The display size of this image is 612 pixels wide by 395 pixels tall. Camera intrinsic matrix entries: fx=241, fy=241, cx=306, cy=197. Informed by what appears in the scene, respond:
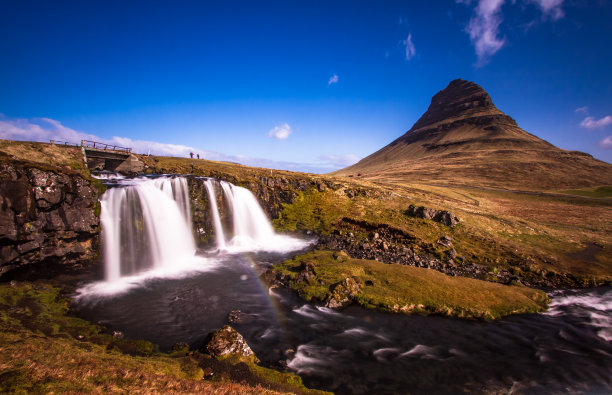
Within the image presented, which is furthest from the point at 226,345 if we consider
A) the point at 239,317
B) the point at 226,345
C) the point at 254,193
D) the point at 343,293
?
the point at 254,193

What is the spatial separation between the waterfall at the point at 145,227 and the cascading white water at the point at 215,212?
3.37 meters

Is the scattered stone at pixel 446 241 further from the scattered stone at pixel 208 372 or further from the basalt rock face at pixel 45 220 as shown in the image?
the basalt rock face at pixel 45 220

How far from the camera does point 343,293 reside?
19.4 meters

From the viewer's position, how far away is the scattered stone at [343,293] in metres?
18.7

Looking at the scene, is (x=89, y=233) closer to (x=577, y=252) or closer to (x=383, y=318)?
(x=383, y=318)

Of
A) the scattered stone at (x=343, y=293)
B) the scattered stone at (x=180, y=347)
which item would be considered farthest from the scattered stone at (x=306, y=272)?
the scattered stone at (x=180, y=347)

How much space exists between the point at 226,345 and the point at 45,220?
825 inches

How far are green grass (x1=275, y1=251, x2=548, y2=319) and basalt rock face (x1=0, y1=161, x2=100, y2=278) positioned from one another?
19.7 m

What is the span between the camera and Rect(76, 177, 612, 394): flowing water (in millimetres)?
12367

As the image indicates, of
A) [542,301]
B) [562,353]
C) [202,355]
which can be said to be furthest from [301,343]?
[542,301]

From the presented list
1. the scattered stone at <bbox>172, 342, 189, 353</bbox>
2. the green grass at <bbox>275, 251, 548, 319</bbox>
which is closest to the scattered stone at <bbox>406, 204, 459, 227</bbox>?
the green grass at <bbox>275, 251, 548, 319</bbox>

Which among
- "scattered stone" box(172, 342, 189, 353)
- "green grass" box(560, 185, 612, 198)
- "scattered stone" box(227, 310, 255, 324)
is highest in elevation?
"green grass" box(560, 185, 612, 198)

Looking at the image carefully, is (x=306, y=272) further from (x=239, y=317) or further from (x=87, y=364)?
(x=87, y=364)

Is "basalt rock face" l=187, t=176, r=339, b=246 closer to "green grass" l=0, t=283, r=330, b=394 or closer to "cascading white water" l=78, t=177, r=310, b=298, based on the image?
"cascading white water" l=78, t=177, r=310, b=298
